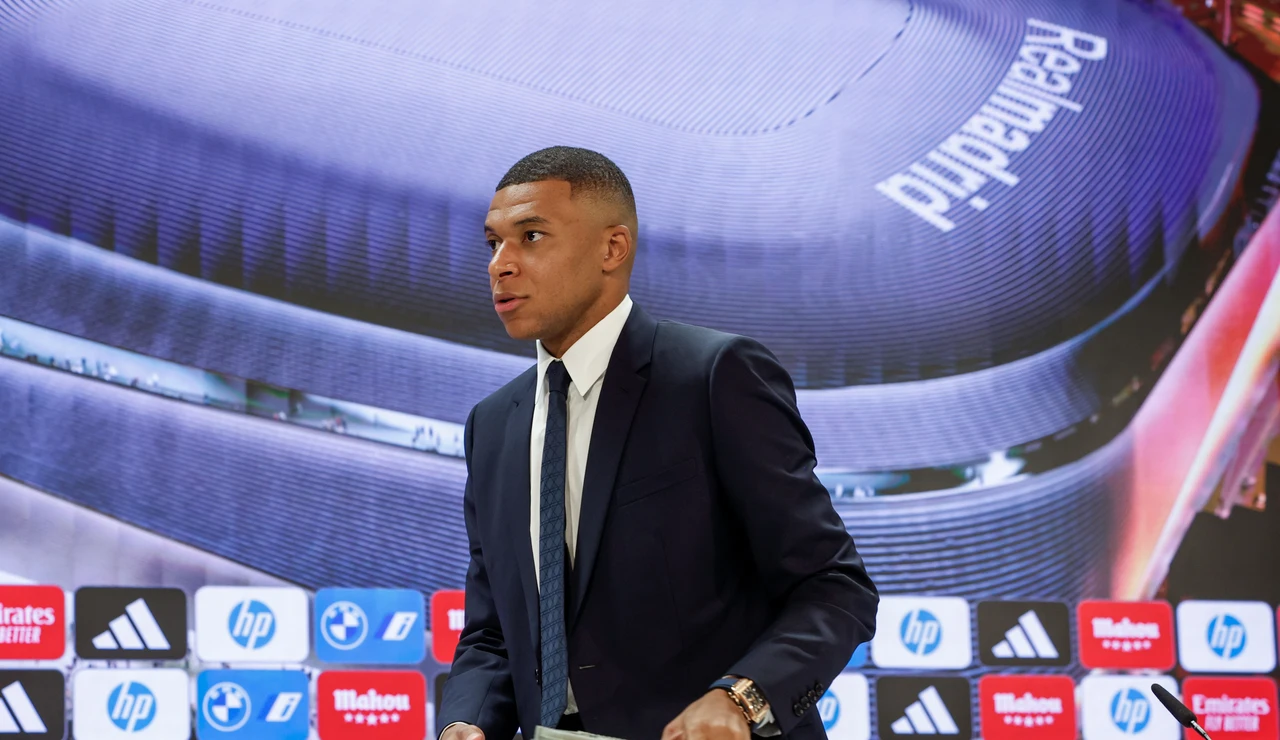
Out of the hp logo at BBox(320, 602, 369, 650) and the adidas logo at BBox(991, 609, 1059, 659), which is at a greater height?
the hp logo at BBox(320, 602, 369, 650)

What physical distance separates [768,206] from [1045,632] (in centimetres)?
149

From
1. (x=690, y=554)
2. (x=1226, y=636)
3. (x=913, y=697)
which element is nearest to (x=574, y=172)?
(x=690, y=554)

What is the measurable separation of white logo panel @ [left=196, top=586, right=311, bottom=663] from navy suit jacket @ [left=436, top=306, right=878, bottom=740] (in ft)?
6.09

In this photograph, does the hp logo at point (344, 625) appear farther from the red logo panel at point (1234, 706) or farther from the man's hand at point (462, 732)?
the red logo panel at point (1234, 706)

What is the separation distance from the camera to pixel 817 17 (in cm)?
404

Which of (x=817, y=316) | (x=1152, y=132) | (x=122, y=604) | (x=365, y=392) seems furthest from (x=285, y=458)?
(x=1152, y=132)

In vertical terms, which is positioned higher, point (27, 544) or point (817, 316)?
point (817, 316)

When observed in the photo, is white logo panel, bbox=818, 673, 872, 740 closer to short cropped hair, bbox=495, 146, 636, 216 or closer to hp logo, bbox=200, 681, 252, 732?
hp logo, bbox=200, 681, 252, 732

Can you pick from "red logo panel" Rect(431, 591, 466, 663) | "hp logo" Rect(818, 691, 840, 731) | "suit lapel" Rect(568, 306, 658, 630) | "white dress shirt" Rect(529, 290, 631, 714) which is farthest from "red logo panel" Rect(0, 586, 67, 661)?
"suit lapel" Rect(568, 306, 658, 630)

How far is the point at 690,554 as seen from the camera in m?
1.53

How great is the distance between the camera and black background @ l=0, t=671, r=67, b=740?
127 inches

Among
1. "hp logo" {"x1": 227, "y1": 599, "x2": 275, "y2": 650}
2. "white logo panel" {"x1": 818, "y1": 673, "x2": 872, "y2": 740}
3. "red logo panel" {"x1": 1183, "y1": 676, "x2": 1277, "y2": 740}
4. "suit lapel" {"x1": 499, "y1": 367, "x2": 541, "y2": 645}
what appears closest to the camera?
"suit lapel" {"x1": 499, "y1": 367, "x2": 541, "y2": 645}

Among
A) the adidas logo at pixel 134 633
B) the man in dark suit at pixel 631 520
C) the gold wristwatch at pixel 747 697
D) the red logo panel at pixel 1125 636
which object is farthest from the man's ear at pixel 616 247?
the red logo panel at pixel 1125 636

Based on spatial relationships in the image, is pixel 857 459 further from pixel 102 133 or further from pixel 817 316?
pixel 102 133
